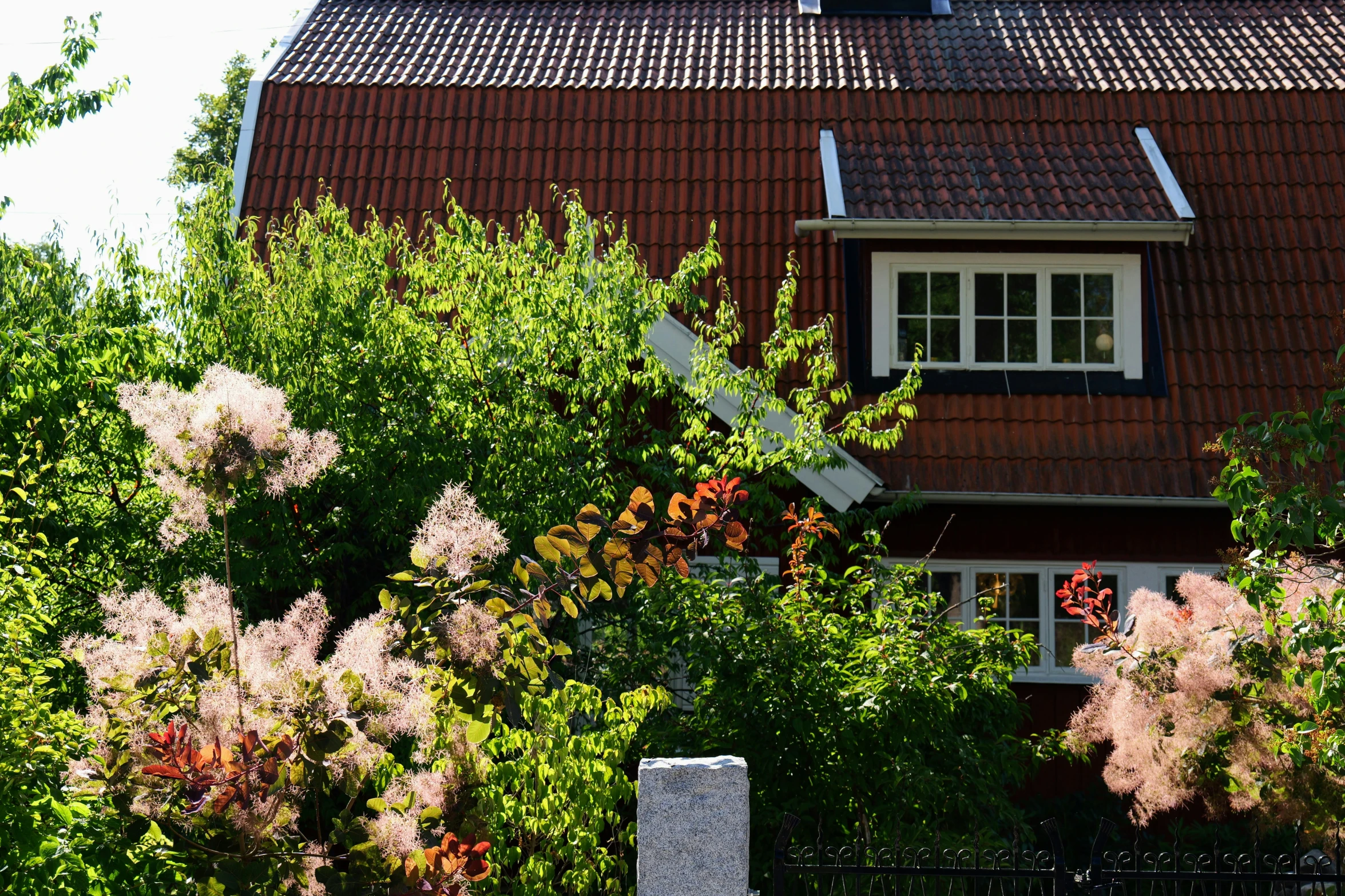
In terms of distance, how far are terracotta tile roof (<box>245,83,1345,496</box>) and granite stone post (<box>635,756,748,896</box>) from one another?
5.20m

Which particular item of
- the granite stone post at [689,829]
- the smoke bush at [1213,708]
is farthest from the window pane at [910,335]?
the granite stone post at [689,829]

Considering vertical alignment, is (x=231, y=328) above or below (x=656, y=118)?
below

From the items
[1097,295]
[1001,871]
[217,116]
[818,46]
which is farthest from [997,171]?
[217,116]

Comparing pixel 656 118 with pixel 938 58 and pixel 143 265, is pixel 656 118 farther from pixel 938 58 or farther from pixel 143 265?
pixel 143 265

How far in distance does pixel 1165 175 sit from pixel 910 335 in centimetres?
265

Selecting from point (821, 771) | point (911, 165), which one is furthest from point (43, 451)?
point (911, 165)

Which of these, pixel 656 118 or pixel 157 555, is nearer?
pixel 157 555

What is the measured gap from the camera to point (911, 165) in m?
11.2

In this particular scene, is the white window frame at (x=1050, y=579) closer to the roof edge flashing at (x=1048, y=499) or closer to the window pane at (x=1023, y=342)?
the roof edge flashing at (x=1048, y=499)

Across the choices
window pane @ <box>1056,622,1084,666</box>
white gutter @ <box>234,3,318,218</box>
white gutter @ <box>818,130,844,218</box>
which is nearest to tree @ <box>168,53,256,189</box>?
white gutter @ <box>234,3,318,218</box>

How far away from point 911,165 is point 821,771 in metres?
6.59

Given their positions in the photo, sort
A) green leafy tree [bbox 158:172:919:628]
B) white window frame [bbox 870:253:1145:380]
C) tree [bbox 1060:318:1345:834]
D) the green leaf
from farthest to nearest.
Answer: white window frame [bbox 870:253:1145:380] → green leafy tree [bbox 158:172:919:628] → tree [bbox 1060:318:1345:834] → the green leaf

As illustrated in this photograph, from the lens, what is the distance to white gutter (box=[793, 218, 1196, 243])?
33.1 ft

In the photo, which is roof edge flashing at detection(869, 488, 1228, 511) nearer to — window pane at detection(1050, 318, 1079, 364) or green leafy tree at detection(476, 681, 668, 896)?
window pane at detection(1050, 318, 1079, 364)
